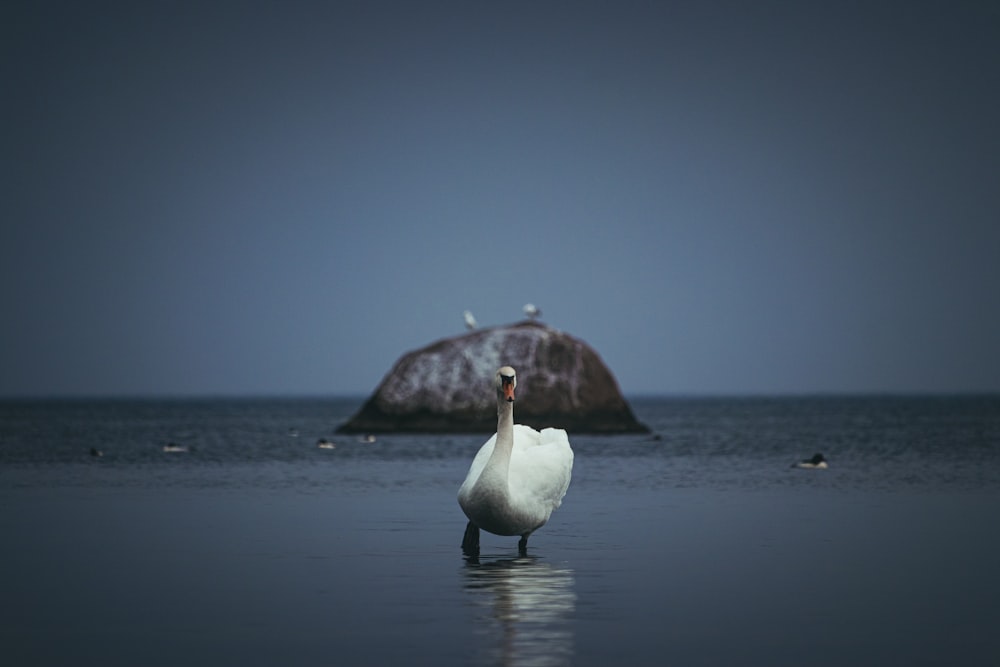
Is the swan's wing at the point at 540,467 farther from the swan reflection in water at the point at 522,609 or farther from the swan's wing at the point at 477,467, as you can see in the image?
the swan reflection in water at the point at 522,609

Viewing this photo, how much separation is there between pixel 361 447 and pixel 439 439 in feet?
22.6

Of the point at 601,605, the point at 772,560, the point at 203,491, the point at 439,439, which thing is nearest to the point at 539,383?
the point at 439,439

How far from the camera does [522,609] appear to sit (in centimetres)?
1338

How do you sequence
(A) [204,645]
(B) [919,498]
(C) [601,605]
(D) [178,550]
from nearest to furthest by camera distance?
(A) [204,645], (C) [601,605], (D) [178,550], (B) [919,498]

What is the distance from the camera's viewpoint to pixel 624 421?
67.8m

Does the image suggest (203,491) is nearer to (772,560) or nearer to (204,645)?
(772,560)

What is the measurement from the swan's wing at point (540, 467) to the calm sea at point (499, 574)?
2.91 ft

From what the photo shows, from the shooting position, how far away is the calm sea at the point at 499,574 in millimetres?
11633

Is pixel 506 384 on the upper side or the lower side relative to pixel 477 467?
upper

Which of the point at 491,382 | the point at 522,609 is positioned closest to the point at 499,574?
the point at 522,609

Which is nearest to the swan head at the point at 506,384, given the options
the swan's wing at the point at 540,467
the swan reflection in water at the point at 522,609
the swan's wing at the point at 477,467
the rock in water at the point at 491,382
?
the swan's wing at the point at 477,467

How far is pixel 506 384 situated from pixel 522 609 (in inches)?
202

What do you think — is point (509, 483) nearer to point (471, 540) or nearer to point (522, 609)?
point (471, 540)

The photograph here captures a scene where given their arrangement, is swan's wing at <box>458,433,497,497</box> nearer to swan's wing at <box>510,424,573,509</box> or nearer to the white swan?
the white swan
